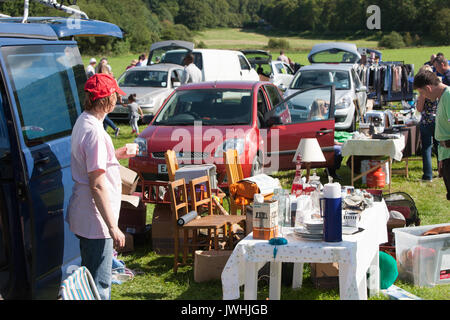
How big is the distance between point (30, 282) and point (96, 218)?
60 centimetres

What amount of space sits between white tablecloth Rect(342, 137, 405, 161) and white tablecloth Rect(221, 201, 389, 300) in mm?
4725

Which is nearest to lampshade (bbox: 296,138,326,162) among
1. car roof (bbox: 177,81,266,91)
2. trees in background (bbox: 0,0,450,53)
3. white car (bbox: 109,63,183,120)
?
car roof (bbox: 177,81,266,91)

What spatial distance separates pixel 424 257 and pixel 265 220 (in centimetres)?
182

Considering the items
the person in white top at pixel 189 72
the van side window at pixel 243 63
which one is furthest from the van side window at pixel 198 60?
the person in white top at pixel 189 72

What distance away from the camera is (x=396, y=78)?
68.0 ft

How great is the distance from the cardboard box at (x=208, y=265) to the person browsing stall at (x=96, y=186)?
5.09 feet

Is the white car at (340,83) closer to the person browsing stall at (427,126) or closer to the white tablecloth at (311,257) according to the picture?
the person browsing stall at (427,126)

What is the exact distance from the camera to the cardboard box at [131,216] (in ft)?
21.2

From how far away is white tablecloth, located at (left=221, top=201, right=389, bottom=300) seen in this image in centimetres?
376

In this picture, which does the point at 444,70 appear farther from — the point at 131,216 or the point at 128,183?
the point at 131,216

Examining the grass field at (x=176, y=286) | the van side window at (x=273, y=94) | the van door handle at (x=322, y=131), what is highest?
the van side window at (x=273, y=94)

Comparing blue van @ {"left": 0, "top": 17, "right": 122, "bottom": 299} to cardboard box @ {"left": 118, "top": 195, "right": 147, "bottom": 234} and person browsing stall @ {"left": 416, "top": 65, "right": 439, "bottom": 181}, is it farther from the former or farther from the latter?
person browsing stall @ {"left": 416, "top": 65, "right": 439, "bottom": 181}
